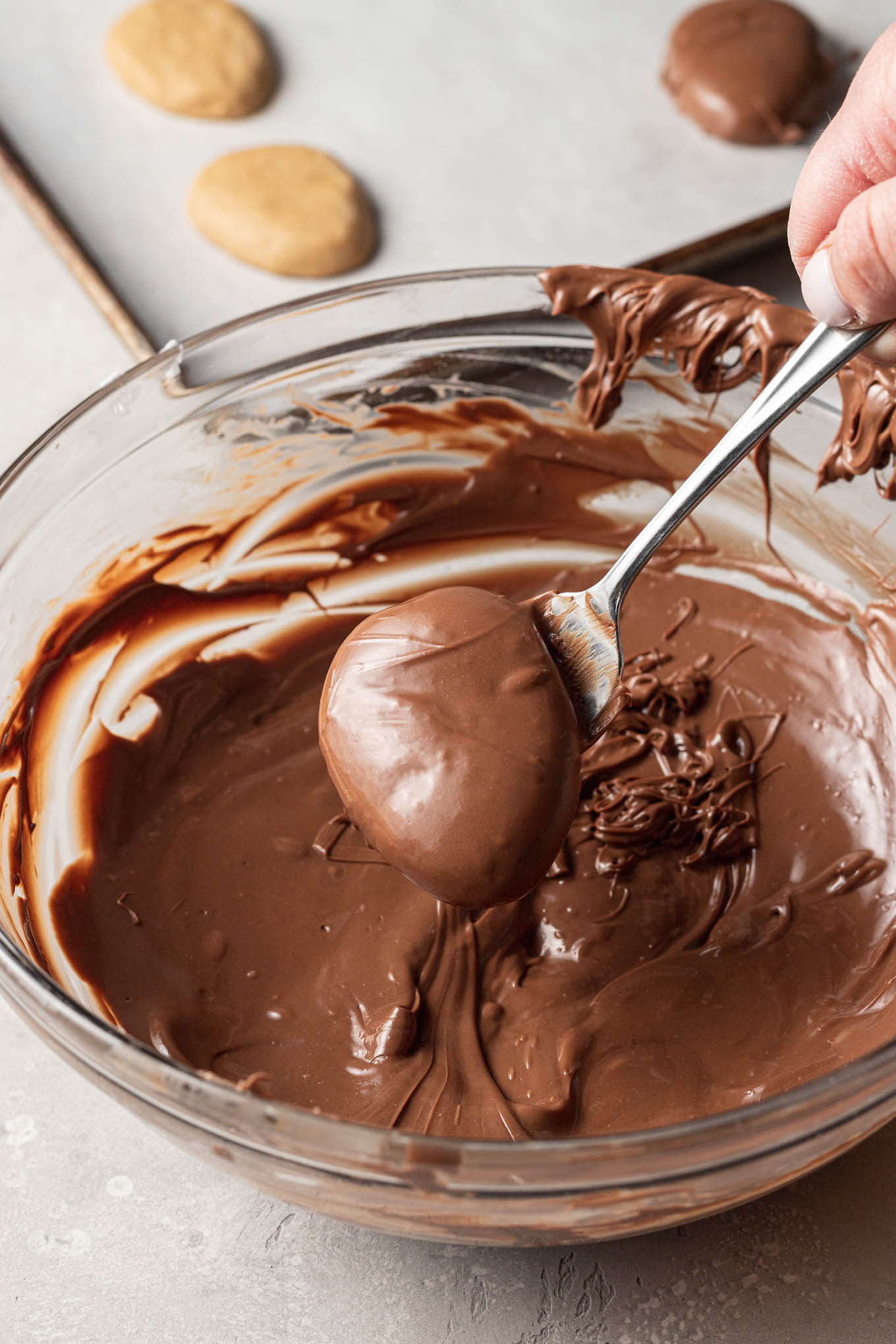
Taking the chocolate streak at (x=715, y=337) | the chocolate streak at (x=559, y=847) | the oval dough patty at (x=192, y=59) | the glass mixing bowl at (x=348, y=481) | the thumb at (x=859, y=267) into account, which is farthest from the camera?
the oval dough patty at (x=192, y=59)

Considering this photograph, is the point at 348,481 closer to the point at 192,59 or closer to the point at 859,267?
the point at 859,267

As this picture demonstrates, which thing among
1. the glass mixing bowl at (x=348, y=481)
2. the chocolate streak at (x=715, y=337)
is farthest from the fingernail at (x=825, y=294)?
the glass mixing bowl at (x=348, y=481)

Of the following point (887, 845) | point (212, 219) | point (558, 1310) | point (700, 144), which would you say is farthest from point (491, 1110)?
point (700, 144)

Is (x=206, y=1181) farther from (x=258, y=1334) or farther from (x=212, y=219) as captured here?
(x=212, y=219)

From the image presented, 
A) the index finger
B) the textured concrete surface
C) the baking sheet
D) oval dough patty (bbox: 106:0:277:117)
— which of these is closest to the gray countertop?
the textured concrete surface

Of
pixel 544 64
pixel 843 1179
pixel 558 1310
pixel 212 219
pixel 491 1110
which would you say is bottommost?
pixel 843 1179

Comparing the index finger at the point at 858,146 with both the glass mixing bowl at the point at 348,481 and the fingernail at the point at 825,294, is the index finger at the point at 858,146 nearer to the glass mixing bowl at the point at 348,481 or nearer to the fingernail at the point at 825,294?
the fingernail at the point at 825,294

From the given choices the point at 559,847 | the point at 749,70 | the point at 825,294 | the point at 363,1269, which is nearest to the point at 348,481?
the point at 559,847

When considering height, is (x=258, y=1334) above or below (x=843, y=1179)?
above
